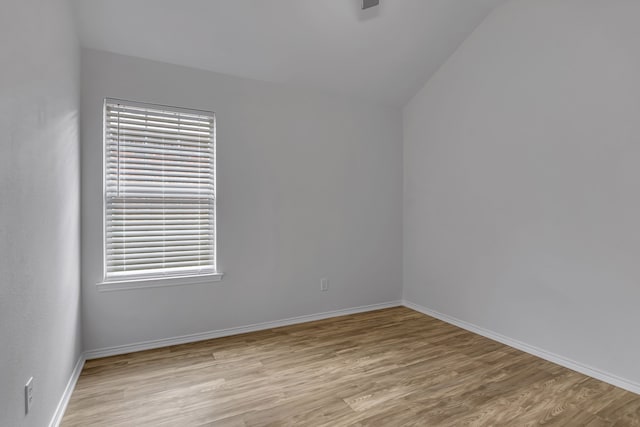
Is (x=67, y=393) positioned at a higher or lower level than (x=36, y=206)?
lower

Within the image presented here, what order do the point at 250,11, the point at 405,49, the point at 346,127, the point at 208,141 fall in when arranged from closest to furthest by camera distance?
the point at 250,11, the point at 208,141, the point at 405,49, the point at 346,127

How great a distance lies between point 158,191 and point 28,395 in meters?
1.77

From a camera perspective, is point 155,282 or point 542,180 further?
point 155,282

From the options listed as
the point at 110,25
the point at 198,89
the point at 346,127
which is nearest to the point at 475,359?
the point at 346,127

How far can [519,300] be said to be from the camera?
2.97m

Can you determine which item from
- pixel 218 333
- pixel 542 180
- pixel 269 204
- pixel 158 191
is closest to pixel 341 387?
pixel 218 333

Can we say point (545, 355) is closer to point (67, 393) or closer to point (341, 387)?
point (341, 387)

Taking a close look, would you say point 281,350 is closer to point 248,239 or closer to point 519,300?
point 248,239

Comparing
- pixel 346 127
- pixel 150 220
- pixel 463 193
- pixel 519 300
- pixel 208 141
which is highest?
pixel 346 127

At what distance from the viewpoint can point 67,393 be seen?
213 centimetres

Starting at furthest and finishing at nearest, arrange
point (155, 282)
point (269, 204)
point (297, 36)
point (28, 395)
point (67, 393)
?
point (269, 204) → point (297, 36) → point (155, 282) → point (67, 393) → point (28, 395)

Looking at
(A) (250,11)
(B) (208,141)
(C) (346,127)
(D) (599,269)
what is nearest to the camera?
(D) (599,269)

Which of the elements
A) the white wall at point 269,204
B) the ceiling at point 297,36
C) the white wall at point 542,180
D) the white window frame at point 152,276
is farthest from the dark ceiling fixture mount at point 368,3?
the white window frame at point 152,276

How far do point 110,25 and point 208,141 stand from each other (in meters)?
1.10
